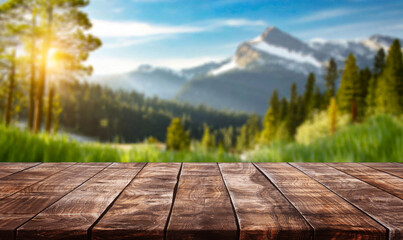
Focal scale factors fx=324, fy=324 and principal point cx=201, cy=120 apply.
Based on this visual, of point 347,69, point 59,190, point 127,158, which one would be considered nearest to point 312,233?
point 59,190

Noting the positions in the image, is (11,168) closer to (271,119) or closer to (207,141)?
(207,141)

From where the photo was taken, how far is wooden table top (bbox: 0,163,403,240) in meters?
0.94

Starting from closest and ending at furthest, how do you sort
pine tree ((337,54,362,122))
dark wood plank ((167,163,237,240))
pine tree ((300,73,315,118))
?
dark wood plank ((167,163,237,240)) < pine tree ((337,54,362,122)) < pine tree ((300,73,315,118))

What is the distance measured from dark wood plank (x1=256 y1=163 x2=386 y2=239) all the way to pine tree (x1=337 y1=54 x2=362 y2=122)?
37293mm

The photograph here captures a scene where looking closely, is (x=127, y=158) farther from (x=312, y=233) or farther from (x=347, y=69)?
(x=347, y=69)

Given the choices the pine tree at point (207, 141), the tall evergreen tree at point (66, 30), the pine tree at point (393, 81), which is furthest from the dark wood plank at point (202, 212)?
the pine tree at point (393, 81)

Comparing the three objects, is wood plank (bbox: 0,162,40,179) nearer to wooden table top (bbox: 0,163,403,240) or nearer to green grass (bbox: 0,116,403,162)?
wooden table top (bbox: 0,163,403,240)

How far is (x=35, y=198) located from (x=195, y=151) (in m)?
4.29

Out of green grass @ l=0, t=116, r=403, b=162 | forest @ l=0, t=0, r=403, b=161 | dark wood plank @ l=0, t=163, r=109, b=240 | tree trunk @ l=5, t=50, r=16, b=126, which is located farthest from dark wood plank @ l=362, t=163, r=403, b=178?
tree trunk @ l=5, t=50, r=16, b=126

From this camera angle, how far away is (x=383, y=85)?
101 feet

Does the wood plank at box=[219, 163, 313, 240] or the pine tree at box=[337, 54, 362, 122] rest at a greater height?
the pine tree at box=[337, 54, 362, 122]

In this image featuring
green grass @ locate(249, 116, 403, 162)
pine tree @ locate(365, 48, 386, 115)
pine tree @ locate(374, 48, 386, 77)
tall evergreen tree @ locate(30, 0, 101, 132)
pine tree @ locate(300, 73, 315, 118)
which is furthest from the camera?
pine tree @ locate(300, 73, 315, 118)

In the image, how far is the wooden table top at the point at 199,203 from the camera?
941 millimetres

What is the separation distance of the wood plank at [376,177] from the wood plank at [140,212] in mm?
1006
